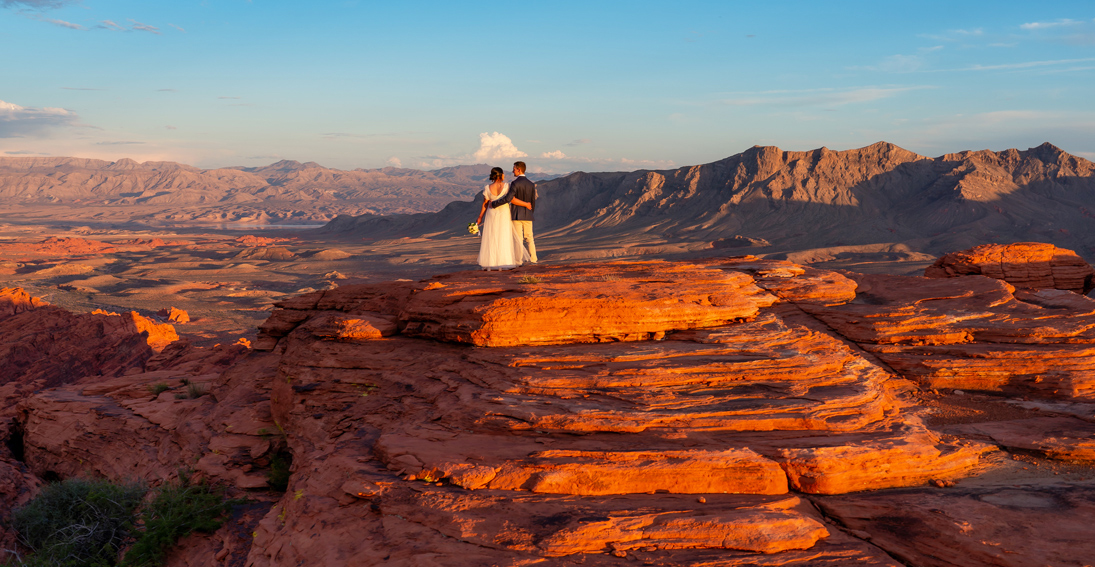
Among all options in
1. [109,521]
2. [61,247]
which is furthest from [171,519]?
[61,247]

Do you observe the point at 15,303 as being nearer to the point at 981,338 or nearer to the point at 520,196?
the point at 520,196

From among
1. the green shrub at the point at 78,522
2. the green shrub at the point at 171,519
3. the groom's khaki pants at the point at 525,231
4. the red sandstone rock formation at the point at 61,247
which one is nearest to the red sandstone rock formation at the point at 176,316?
the green shrub at the point at 78,522

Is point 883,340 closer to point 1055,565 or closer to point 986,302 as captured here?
point 986,302

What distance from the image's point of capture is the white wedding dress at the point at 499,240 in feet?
33.2

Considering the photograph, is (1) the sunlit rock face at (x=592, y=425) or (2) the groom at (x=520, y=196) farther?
(2) the groom at (x=520, y=196)

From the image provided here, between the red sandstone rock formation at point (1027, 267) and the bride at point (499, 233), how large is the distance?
8.95 m

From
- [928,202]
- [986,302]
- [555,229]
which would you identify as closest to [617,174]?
[555,229]

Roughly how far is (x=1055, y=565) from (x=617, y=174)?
95.8 meters

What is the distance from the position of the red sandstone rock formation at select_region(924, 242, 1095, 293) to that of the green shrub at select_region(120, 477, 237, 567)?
13.7 meters

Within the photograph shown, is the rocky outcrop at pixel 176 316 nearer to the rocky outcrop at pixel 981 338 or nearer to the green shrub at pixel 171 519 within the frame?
the green shrub at pixel 171 519

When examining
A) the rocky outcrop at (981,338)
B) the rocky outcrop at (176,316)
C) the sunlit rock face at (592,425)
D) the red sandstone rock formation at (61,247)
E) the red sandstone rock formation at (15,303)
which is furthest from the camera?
the red sandstone rock formation at (61,247)

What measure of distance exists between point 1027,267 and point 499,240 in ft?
34.6

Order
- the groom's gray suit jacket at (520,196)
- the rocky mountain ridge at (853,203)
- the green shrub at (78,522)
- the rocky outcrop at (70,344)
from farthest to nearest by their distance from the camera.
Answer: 1. the rocky mountain ridge at (853,203)
2. the rocky outcrop at (70,344)
3. the groom's gray suit jacket at (520,196)
4. the green shrub at (78,522)

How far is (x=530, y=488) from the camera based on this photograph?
5801 millimetres
